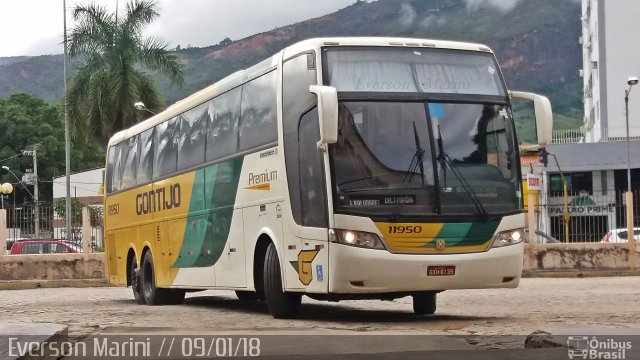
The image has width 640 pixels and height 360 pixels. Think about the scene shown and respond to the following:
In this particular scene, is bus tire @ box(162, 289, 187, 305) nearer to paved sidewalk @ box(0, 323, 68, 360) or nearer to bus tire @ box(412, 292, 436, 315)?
bus tire @ box(412, 292, 436, 315)

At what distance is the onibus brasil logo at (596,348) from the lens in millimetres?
8422

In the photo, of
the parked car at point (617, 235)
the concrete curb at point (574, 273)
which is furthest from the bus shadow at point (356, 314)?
the parked car at point (617, 235)

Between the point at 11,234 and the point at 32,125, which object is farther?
the point at 32,125

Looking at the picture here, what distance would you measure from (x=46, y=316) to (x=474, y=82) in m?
6.95

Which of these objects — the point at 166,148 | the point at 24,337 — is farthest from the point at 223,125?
the point at 24,337

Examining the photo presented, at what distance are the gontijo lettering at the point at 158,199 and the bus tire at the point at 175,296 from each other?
5.10 feet

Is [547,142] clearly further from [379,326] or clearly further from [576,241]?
[576,241]

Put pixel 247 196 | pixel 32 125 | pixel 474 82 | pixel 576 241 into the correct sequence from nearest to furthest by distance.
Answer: pixel 474 82
pixel 247 196
pixel 576 241
pixel 32 125

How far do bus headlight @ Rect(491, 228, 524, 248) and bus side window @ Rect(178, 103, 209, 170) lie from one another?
5779mm

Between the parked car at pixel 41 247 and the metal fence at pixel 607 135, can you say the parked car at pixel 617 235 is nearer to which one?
the parked car at pixel 41 247

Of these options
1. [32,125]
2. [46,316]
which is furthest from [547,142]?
[32,125]

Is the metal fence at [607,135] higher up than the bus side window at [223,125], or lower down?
higher up

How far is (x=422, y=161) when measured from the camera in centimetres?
1309

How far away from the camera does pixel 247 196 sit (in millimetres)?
15438
